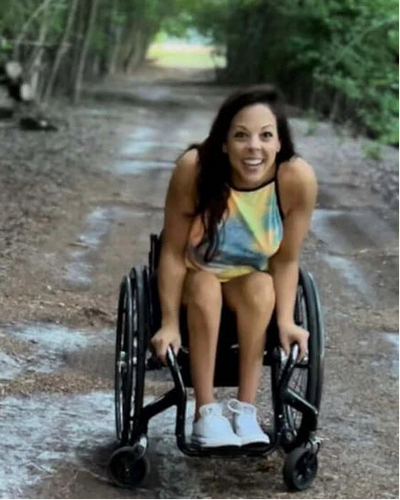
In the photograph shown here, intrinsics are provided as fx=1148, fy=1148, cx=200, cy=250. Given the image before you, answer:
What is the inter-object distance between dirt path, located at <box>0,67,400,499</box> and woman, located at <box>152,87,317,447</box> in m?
0.41

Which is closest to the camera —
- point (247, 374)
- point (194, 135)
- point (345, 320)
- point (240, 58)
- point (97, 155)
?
point (247, 374)

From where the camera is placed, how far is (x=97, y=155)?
14.7 meters

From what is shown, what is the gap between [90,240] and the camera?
27.7 feet

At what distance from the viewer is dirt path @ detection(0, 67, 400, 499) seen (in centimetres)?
381

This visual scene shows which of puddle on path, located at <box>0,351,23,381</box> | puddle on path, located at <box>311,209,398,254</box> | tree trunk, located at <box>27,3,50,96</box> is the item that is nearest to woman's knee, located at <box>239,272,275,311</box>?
puddle on path, located at <box>0,351,23,381</box>

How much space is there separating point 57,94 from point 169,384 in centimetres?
2047

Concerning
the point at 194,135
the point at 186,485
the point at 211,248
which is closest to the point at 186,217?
the point at 211,248

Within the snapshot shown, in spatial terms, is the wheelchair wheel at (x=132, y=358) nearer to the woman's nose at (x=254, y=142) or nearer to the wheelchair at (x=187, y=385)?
the wheelchair at (x=187, y=385)

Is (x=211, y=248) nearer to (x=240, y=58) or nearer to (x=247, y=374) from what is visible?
(x=247, y=374)

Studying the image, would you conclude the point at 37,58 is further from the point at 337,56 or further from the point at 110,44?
the point at 110,44

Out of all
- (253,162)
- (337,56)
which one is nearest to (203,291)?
(253,162)

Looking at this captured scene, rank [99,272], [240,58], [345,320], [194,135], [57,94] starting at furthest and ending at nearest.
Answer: [240,58] → [57,94] → [194,135] → [99,272] → [345,320]

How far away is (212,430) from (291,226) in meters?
0.72

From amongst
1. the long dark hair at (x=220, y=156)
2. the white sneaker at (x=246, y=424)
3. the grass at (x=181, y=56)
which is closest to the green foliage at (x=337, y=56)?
the long dark hair at (x=220, y=156)
